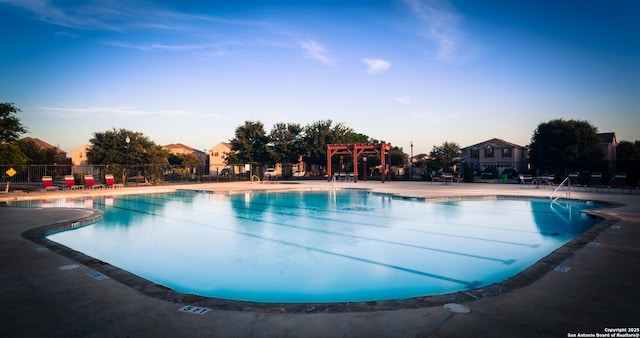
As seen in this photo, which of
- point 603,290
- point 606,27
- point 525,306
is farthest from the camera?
point 606,27

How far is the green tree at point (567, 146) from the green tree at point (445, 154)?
8.73 metres

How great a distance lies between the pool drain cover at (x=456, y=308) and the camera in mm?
3080

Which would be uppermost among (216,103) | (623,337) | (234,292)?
(216,103)

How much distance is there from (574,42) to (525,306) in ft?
75.5

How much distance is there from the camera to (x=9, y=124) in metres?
27.0

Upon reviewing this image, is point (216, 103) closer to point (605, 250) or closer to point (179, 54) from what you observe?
point (179, 54)

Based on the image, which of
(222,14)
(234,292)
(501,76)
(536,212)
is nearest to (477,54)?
(501,76)

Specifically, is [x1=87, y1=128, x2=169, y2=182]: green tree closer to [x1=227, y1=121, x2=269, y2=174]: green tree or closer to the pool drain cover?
[x1=227, y1=121, x2=269, y2=174]: green tree

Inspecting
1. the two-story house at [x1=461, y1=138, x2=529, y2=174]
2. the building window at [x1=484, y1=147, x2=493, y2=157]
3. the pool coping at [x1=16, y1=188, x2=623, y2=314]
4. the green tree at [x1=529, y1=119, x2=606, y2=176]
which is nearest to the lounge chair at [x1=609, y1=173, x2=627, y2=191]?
the green tree at [x1=529, y1=119, x2=606, y2=176]

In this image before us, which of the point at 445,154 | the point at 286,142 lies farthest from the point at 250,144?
the point at 445,154

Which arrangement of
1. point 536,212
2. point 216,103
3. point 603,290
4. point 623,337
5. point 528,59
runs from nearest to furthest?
point 623,337, point 603,290, point 536,212, point 528,59, point 216,103

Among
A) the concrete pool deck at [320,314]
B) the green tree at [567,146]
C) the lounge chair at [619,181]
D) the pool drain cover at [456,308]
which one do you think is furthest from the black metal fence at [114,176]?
the green tree at [567,146]

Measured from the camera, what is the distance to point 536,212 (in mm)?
12195

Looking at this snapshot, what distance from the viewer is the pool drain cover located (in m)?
3.08
